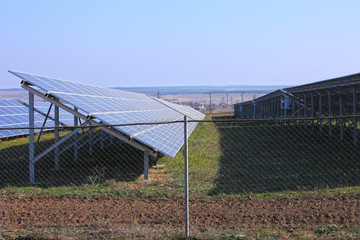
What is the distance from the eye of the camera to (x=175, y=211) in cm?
677

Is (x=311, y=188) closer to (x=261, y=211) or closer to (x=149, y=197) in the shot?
(x=261, y=211)

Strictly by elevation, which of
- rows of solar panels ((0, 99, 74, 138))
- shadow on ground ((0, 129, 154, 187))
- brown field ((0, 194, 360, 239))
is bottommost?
brown field ((0, 194, 360, 239))

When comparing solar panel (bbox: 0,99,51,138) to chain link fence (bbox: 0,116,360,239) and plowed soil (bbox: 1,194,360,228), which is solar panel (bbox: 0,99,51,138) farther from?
plowed soil (bbox: 1,194,360,228)

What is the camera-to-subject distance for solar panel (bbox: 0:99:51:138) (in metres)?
21.3

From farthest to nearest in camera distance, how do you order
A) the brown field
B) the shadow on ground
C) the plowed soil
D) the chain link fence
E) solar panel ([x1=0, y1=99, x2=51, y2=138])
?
solar panel ([x1=0, y1=99, x2=51, y2=138]) < the shadow on ground < the plowed soil < the brown field < the chain link fence

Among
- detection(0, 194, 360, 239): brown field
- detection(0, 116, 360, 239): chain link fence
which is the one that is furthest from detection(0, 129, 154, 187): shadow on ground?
detection(0, 194, 360, 239): brown field

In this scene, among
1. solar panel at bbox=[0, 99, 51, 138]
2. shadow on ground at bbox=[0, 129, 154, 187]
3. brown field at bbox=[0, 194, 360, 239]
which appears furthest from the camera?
solar panel at bbox=[0, 99, 51, 138]

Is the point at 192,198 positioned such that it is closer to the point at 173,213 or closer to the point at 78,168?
the point at 173,213

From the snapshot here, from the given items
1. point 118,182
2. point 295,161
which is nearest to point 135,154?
point 118,182

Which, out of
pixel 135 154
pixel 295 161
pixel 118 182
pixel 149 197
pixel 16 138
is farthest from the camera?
pixel 16 138

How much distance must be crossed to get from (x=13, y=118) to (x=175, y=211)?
20.1 meters

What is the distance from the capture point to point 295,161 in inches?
489

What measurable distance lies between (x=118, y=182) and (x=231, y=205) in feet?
11.8

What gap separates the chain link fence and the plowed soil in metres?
0.02
